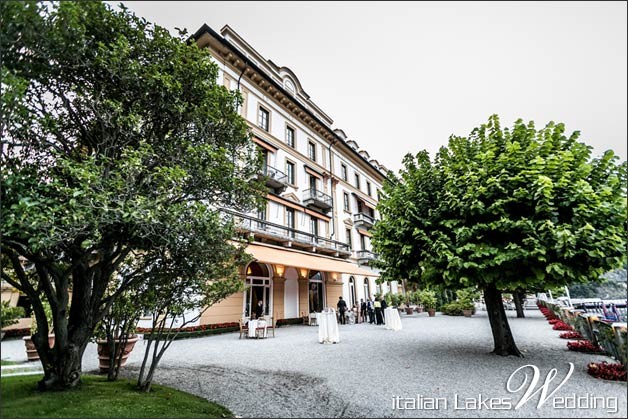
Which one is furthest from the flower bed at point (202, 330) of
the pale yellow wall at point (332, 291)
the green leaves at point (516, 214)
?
the green leaves at point (516, 214)

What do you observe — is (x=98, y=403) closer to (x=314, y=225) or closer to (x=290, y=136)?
(x=314, y=225)

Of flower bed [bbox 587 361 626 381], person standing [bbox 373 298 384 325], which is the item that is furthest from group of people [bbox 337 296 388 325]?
flower bed [bbox 587 361 626 381]

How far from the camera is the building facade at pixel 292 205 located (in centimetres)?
1605

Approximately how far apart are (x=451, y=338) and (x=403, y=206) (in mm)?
6137

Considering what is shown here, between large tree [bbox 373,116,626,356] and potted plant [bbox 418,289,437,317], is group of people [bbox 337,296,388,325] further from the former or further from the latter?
large tree [bbox 373,116,626,356]

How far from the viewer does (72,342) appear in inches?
200

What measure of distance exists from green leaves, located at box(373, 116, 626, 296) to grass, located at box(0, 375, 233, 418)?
5.27m

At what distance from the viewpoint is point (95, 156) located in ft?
16.1

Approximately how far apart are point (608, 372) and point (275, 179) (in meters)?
15.2

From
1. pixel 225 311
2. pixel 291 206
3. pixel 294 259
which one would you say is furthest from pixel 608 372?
pixel 291 206

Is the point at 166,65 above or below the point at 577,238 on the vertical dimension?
above

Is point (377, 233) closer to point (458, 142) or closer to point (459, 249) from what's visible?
point (459, 249)

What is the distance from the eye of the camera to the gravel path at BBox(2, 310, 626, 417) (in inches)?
182

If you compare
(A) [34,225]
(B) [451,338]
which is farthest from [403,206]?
(A) [34,225]
